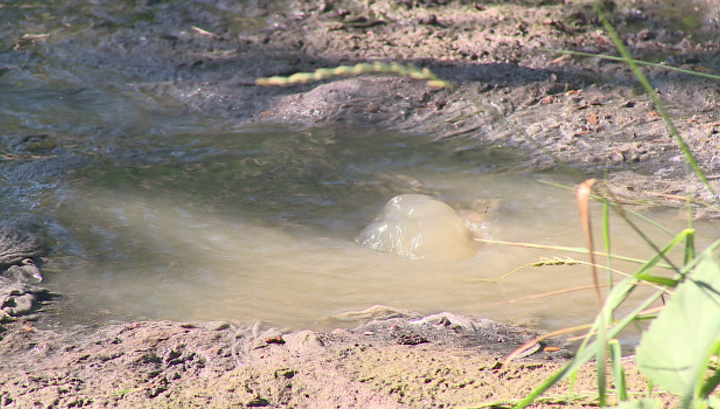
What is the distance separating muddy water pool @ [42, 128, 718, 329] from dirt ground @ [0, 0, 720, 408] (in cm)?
21

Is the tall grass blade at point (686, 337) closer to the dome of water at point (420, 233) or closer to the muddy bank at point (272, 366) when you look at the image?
the muddy bank at point (272, 366)

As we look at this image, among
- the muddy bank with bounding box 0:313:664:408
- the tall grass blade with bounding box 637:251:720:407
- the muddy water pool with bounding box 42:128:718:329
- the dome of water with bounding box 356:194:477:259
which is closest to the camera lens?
the tall grass blade with bounding box 637:251:720:407

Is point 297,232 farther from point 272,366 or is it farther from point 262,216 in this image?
point 272,366

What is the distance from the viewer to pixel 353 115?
15.5 ft

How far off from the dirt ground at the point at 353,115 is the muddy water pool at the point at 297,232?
21 cm

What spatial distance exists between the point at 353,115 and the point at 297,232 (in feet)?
5.25

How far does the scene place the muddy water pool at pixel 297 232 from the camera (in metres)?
2.62

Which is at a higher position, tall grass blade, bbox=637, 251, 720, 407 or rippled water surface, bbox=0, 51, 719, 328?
tall grass blade, bbox=637, 251, 720, 407

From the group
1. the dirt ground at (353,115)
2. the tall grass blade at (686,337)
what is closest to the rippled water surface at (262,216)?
the dirt ground at (353,115)

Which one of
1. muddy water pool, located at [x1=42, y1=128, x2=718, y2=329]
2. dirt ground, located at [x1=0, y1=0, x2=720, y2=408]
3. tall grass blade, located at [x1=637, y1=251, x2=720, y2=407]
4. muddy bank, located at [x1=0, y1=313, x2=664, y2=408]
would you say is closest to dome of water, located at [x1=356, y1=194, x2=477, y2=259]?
muddy water pool, located at [x1=42, y1=128, x2=718, y2=329]

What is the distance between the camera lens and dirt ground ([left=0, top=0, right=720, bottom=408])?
1.81m

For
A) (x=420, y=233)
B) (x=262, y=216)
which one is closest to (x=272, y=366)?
(x=420, y=233)

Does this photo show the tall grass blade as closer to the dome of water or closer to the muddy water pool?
the muddy water pool

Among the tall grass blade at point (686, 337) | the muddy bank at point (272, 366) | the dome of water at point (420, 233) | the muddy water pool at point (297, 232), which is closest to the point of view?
the tall grass blade at point (686, 337)
